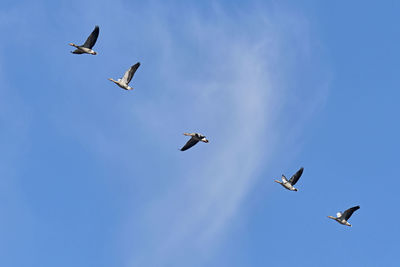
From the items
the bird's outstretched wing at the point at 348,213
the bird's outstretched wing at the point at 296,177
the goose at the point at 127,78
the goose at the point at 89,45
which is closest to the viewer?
the goose at the point at 127,78

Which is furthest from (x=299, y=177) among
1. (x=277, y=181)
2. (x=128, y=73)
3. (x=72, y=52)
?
(x=72, y=52)

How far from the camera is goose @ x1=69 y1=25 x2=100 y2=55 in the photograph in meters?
144

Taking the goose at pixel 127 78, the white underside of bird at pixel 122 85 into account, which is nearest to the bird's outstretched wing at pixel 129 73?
the goose at pixel 127 78

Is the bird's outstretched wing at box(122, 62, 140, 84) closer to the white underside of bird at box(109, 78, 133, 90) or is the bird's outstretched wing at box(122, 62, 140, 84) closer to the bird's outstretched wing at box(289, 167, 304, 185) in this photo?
the white underside of bird at box(109, 78, 133, 90)

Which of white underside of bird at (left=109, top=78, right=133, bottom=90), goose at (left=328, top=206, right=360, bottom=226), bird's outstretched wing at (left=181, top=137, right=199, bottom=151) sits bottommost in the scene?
bird's outstretched wing at (left=181, top=137, right=199, bottom=151)

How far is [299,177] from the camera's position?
156125 mm

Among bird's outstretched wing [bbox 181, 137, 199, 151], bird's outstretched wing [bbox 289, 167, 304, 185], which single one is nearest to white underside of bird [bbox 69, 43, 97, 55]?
bird's outstretched wing [bbox 181, 137, 199, 151]

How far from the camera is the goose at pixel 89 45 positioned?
144m

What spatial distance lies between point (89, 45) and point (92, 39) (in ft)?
4.93

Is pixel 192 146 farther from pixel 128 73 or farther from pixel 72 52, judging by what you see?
pixel 72 52

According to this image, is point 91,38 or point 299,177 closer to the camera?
point 91,38

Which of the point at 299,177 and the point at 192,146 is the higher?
the point at 299,177

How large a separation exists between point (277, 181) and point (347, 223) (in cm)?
1504

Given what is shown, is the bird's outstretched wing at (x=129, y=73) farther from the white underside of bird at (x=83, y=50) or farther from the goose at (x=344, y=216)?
the goose at (x=344, y=216)
